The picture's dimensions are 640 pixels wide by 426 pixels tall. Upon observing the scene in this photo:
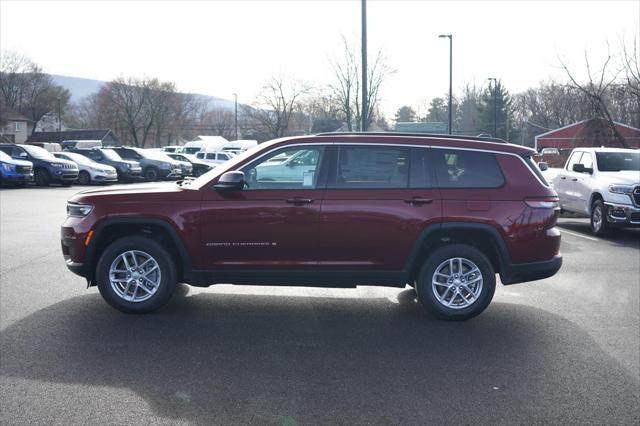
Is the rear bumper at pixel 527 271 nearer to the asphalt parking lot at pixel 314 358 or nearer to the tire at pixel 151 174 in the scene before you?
the asphalt parking lot at pixel 314 358

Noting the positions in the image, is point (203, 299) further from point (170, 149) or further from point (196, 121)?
point (196, 121)

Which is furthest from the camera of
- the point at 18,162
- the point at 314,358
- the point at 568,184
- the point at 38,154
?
the point at 38,154

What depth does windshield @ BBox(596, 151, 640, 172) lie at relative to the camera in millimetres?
14031

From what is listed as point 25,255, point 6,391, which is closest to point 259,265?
point 6,391

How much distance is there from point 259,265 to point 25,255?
523 centimetres

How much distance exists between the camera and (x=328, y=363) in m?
5.16

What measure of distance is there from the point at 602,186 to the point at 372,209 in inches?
344

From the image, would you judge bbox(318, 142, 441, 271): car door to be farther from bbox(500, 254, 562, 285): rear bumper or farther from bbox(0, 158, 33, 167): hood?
bbox(0, 158, 33, 167): hood

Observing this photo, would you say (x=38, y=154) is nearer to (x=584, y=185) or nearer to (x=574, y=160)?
(x=574, y=160)

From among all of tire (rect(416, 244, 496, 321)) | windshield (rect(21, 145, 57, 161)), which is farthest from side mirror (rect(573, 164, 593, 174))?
windshield (rect(21, 145, 57, 161))

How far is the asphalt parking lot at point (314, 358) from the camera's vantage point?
168 inches

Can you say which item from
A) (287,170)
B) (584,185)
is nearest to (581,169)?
(584,185)

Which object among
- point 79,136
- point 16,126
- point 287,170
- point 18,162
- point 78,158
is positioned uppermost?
point 16,126

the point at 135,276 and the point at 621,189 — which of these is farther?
the point at 621,189
